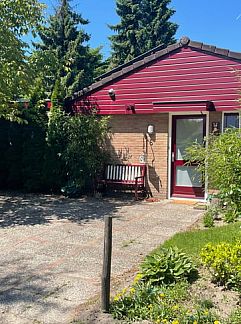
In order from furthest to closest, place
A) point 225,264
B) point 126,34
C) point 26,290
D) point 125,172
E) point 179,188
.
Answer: point 126,34, point 125,172, point 179,188, point 26,290, point 225,264

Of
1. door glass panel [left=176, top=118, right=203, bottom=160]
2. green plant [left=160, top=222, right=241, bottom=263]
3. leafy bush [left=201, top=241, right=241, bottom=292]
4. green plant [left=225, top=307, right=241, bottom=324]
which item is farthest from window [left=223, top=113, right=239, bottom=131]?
green plant [left=225, top=307, right=241, bottom=324]

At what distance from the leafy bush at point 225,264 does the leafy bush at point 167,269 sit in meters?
0.23

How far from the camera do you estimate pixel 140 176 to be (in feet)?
34.1

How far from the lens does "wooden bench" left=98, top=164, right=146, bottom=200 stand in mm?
10391

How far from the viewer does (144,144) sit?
1057cm

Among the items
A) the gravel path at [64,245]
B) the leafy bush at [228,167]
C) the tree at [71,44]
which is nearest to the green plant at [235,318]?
the leafy bush at [228,167]

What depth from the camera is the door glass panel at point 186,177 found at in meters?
9.95

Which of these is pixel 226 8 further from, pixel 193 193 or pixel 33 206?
pixel 33 206

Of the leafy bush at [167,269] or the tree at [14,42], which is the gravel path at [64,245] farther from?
the tree at [14,42]

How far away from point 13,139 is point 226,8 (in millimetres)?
8031

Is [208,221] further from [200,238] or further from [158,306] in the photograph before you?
[158,306]

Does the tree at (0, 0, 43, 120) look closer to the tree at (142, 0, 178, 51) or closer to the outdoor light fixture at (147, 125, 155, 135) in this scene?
the outdoor light fixture at (147, 125, 155, 135)

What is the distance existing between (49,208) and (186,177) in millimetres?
3860

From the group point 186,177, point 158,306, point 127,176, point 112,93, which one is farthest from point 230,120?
point 158,306
